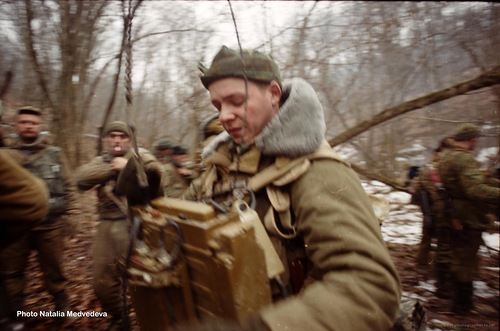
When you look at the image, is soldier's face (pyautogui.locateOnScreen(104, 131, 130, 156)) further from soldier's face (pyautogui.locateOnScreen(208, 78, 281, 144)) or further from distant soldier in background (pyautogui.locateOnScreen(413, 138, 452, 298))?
distant soldier in background (pyautogui.locateOnScreen(413, 138, 452, 298))

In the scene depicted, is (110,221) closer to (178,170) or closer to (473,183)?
(178,170)

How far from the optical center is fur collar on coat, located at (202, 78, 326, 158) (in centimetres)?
134

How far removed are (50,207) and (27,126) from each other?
1074mm

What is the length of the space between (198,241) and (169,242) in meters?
0.17

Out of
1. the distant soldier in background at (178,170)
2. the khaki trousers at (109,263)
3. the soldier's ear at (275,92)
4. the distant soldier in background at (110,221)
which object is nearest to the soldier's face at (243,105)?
the soldier's ear at (275,92)

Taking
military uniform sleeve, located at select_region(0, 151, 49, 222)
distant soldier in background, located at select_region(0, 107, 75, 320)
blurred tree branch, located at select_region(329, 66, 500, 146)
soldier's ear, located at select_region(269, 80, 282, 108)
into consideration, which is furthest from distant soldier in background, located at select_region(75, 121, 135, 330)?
blurred tree branch, located at select_region(329, 66, 500, 146)

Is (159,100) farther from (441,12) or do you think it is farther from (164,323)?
(164,323)

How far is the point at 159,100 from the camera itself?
967cm

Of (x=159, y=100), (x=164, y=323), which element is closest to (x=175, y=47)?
(x=159, y=100)

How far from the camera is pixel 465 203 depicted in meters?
3.82

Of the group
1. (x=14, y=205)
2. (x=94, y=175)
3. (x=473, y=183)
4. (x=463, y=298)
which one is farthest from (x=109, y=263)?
(x=463, y=298)

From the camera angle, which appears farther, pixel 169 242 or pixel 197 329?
pixel 169 242

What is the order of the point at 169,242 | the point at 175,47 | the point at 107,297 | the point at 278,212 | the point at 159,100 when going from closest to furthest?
the point at 169,242 → the point at 278,212 → the point at 107,297 → the point at 175,47 → the point at 159,100

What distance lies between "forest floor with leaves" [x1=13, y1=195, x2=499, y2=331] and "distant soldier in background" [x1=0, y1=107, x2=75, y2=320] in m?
0.36
